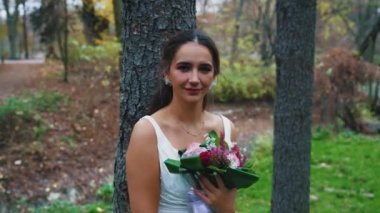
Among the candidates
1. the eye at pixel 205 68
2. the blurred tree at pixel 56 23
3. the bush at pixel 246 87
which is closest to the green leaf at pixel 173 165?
the eye at pixel 205 68

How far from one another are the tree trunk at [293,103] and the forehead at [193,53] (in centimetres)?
250

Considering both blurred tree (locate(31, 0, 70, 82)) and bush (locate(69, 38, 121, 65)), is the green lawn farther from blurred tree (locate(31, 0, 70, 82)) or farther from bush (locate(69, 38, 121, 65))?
bush (locate(69, 38, 121, 65))

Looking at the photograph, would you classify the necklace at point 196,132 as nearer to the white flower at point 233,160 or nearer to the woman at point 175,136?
the woman at point 175,136

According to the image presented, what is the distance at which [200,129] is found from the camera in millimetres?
2311

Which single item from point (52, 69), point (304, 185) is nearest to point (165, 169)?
point (304, 185)

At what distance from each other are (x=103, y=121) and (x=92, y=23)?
8463 millimetres

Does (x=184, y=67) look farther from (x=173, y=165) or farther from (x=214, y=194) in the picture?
(x=214, y=194)

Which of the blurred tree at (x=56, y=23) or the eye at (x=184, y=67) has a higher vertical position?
the blurred tree at (x=56, y=23)

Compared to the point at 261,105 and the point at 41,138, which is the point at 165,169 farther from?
the point at 261,105

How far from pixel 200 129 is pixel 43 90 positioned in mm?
10775

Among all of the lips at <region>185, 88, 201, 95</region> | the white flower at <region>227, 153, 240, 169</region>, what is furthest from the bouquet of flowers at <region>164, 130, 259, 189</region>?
the lips at <region>185, 88, 201, 95</region>

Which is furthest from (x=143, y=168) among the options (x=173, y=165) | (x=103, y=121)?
(x=103, y=121)

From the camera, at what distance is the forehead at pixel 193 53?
214 cm

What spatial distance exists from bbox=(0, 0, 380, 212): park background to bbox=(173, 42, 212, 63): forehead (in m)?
4.99
